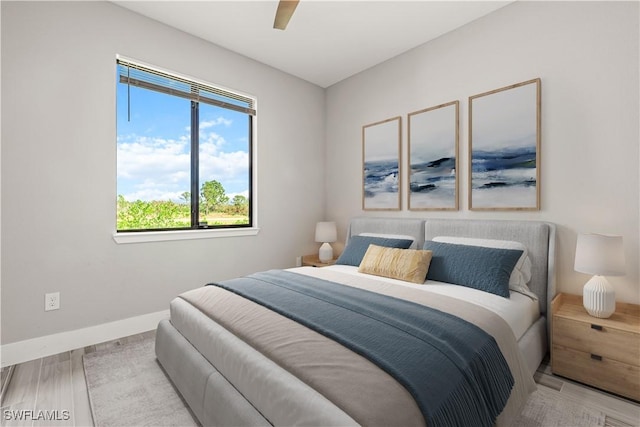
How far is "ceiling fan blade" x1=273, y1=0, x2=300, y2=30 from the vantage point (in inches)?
77.5

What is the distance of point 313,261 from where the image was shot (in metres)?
3.86

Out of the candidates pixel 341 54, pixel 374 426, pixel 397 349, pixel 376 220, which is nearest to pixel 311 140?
pixel 341 54

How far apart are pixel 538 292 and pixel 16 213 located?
3.86 metres

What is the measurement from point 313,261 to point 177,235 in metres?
1.61

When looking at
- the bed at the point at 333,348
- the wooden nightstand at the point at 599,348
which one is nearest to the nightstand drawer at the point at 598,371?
the wooden nightstand at the point at 599,348

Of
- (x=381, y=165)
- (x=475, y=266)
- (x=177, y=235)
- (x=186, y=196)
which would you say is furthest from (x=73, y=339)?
(x=381, y=165)

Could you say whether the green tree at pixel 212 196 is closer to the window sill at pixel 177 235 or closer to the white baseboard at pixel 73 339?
the window sill at pixel 177 235

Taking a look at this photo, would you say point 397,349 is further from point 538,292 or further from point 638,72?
point 638,72

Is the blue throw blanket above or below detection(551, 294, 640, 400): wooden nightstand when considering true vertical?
above

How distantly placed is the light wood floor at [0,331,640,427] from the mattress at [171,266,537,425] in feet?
1.48

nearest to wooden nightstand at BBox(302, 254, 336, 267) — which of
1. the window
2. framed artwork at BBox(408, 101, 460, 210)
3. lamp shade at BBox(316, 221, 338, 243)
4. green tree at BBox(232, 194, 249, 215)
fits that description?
lamp shade at BBox(316, 221, 338, 243)

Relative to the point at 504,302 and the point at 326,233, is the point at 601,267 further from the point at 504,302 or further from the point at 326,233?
the point at 326,233

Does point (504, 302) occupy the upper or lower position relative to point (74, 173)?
lower

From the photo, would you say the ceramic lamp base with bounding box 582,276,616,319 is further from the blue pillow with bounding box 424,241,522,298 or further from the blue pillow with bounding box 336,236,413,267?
the blue pillow with bounding box 336,236,413,267
